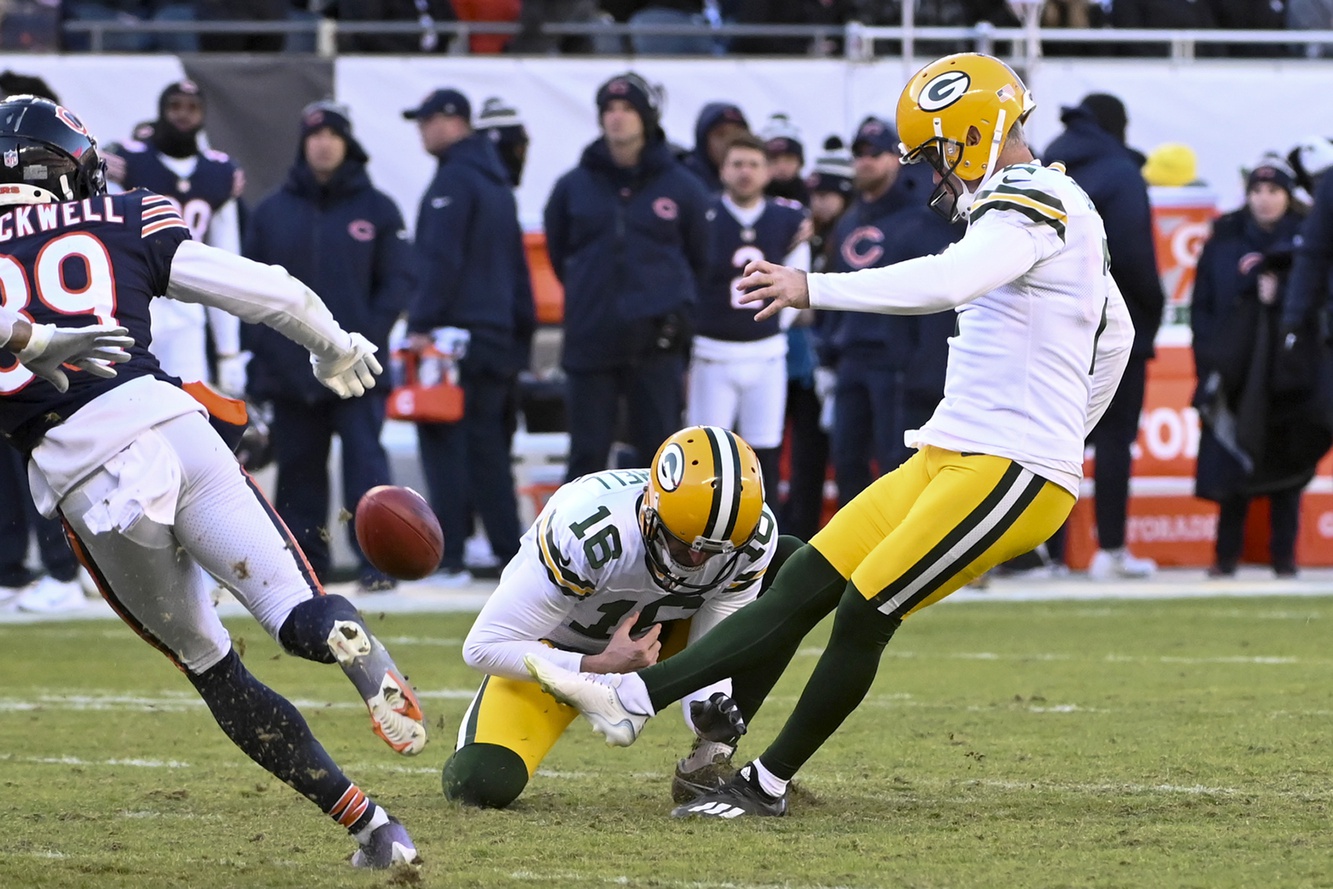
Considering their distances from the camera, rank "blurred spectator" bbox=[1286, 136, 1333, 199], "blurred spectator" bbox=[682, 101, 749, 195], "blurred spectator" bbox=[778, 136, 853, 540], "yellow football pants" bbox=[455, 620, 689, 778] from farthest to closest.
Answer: "blurred spectator" bbox=[682, 101, 749, 195]
"blurred spectator" bbox=[778, 136, 853, 540]
"blurred spectator" bbox=[1286, 136, 1333, 199]
"yellow football pants" bbox=[455, 620, 689, 778]

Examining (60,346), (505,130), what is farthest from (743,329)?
(60,346)

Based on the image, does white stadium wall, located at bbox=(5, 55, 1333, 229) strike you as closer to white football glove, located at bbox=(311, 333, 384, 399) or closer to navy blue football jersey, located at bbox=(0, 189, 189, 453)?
white football glove, located at bbox=(311, 333, 384, 399)

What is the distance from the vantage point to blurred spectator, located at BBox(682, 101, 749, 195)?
34.9 feet

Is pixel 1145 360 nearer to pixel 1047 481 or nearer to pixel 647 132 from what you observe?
pixel 647 132

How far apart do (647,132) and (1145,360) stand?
2.59 m

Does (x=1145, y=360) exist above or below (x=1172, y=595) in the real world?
above

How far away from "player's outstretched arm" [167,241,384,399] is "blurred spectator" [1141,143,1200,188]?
27.9 feet

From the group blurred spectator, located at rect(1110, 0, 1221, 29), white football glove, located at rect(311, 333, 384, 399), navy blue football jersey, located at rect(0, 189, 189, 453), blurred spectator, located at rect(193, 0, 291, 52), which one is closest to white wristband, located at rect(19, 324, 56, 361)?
navy blue football jersey, located at rect(0, 189, 189, 453)

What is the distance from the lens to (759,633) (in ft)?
15.1

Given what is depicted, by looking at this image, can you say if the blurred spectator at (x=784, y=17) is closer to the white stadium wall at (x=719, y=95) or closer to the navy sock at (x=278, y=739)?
the white stadium wall at (x=719, y=95)

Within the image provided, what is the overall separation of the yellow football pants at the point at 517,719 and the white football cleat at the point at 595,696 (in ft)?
1.18

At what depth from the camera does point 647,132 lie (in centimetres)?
944

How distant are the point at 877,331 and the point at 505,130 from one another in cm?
222

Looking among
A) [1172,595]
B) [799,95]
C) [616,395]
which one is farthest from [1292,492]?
[799,95]
